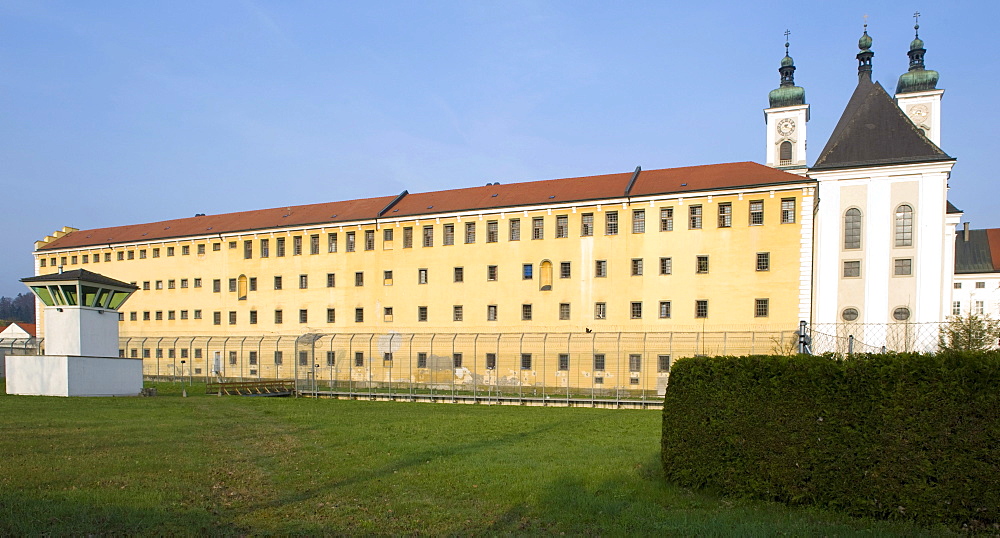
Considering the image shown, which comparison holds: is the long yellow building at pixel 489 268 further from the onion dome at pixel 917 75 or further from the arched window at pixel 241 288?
the onion dome at pixel 917 75

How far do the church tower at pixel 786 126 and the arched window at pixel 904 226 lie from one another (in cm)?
3680

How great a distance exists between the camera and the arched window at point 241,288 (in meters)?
52.6

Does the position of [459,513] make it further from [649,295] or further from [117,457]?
[649,295]

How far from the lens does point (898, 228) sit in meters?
42.1

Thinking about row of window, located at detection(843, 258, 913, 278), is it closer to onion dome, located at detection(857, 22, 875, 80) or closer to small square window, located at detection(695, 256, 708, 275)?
small square window, located at detection(695, 256, 708, 275)

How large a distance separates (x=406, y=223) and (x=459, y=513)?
1596 inches

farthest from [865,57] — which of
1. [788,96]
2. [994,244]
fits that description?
[994,244]

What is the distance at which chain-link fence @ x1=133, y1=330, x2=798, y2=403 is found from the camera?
109 feet

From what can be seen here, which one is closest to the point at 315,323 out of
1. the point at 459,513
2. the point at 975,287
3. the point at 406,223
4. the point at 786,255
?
the point at 406,223

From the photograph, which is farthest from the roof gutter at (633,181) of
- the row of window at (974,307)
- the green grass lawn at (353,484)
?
the row of window at (974,307)

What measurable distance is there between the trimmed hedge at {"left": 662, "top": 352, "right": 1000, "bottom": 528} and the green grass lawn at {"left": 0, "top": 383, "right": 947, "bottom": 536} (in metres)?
0.34

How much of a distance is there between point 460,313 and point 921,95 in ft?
184

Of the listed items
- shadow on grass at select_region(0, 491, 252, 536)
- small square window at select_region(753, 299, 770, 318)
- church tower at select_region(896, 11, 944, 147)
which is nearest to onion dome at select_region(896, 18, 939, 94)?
church tower at select_region(896, 11, 944, 147)

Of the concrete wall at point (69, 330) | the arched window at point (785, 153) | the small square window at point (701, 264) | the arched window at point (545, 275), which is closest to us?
the concrete wall at point (69, 330)
